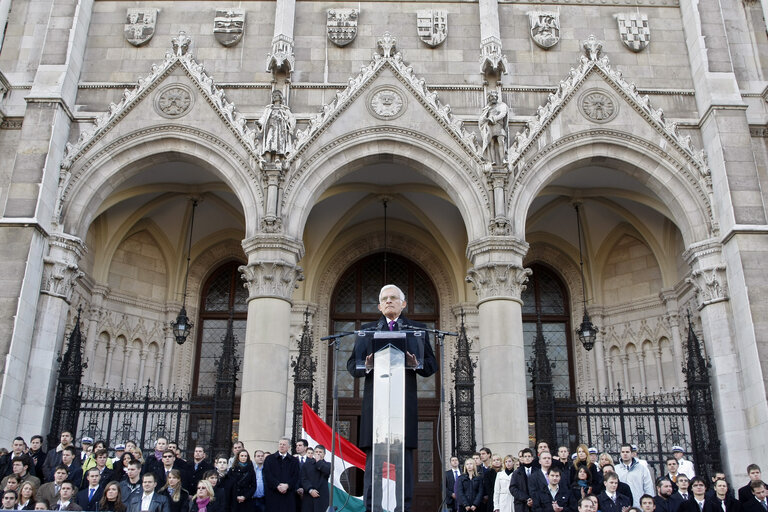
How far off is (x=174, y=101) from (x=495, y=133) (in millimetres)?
7075

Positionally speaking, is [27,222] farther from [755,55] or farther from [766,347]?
[755,55]

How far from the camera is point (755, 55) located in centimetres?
1753

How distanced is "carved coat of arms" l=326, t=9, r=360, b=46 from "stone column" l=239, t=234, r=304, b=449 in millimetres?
5078

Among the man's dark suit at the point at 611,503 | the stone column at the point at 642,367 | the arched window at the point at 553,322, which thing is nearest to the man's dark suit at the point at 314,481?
the man's dark suit at the point at 611,503

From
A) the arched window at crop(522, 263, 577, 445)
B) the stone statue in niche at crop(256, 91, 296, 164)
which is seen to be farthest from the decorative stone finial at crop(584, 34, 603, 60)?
the stone statue in niche at crop(256, 91, 296, 164)

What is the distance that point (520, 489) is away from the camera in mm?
10023

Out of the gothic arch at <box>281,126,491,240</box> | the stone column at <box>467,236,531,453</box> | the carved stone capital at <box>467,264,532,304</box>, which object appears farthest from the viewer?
the gothic arch at <box>281,126,491,240</box>

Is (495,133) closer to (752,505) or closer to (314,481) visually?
(314,481)

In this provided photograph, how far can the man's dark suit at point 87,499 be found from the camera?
9383 mm

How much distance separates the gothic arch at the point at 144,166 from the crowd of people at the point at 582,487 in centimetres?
753

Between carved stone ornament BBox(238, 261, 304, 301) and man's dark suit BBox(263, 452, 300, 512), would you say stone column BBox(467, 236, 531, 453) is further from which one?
man's dark suit BBox(263, 452, 300, 512)

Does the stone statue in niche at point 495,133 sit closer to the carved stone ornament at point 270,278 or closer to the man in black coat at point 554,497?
the carved stone ornament at point 270,278

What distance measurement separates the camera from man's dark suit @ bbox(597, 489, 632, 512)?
9406 mm

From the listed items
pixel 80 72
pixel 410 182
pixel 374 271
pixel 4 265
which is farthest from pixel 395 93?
pixel 4 265
